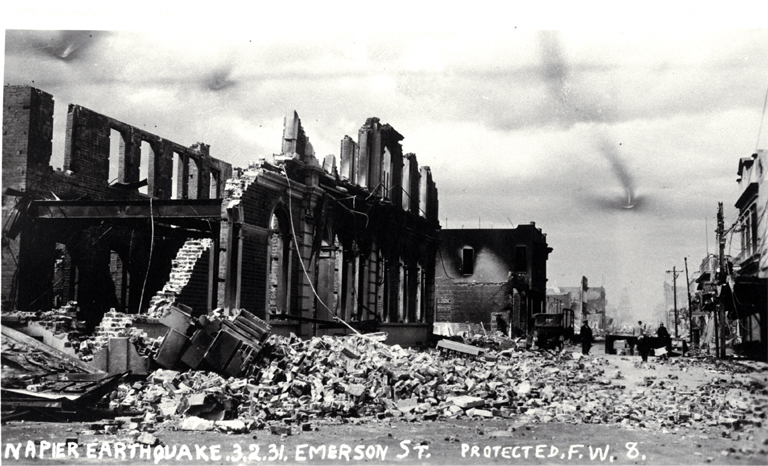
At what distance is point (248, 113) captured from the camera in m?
14.6

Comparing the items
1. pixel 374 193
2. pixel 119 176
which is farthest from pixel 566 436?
pixel 119 176

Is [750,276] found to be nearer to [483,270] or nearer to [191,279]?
[191,279]

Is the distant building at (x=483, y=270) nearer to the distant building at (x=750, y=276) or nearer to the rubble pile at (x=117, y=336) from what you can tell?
the distant building at (x=750, y=276)

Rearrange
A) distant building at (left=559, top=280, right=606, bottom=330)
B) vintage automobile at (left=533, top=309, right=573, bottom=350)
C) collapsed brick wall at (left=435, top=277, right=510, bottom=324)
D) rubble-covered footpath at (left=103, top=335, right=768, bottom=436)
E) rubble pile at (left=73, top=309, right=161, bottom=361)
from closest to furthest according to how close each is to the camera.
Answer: rubble-covered footpath at (left=103, top=335, right=768, bottom=436)
rubble pile at (left=73, top=309, right=161, bottom=361)
vintage automobile at (left=533, top=309, right=573, bottom=350)
collapsed brick wall at (left=435, top=277, right=510, bottom=324)
distant building at (left=559, top=280, right=606, bottom=330)

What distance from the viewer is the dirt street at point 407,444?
855cm

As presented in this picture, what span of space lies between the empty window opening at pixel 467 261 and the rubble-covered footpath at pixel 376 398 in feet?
118

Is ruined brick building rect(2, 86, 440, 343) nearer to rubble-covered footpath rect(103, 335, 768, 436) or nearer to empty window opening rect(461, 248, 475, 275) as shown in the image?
rubble-covered footpath rect(103, 335, 768, 436)

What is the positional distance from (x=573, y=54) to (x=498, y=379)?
6821mm

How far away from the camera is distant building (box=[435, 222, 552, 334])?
49500mm

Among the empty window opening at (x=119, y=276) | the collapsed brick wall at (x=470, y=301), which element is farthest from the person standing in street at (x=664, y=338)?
the empty window opening at (x=119, y=276)

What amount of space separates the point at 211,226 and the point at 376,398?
747 cm

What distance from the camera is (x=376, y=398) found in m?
11.9

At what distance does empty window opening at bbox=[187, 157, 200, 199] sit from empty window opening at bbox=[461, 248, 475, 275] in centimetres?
2727

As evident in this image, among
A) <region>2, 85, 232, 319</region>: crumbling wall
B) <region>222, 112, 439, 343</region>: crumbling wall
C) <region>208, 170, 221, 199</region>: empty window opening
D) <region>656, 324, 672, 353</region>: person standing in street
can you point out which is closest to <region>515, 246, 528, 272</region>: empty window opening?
<region>656, 324, 672, 353</region>: person standing in street
